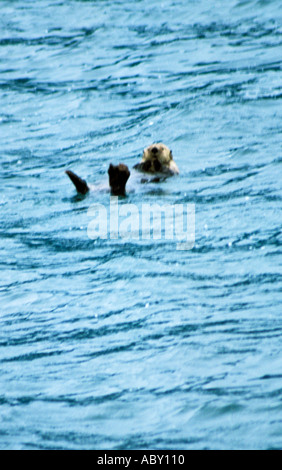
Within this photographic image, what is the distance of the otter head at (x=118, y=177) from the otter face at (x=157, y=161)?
520mm

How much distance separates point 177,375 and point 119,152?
4639 mm

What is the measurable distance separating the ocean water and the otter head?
150mm

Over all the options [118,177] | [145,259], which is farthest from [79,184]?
[145,259]

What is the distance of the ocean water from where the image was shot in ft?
13.9

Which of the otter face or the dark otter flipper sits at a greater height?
the otter face

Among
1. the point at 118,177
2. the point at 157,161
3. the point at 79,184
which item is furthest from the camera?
the point at 157,161

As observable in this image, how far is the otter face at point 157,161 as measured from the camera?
295 inches

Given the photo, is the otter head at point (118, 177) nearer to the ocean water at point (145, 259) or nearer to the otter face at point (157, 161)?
the ocean water at point (145, 259)

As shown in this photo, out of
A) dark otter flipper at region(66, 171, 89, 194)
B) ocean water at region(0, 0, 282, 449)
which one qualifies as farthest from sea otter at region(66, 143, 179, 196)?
ocean water at region(0, 0, 282, 449)

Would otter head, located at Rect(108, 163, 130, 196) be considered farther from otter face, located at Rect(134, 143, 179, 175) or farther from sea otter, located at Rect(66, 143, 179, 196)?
otter face, located at Rect(134, 143, 179, 175)

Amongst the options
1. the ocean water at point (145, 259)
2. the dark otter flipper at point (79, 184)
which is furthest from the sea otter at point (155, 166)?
the ocean water at point (145, 259)

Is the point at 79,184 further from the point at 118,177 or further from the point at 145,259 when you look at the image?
the point at 145,259

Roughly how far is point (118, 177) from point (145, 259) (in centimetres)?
119

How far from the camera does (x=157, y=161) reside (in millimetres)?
7523
